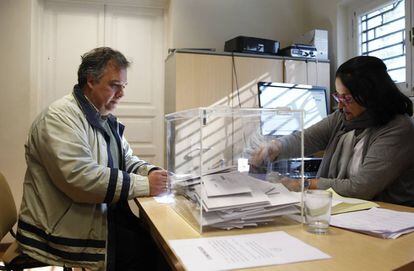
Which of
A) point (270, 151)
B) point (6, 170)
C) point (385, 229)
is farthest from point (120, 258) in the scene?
point (6, 170)

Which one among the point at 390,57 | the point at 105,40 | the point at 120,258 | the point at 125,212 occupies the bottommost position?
the point at 120,258

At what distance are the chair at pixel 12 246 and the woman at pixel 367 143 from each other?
898 mm

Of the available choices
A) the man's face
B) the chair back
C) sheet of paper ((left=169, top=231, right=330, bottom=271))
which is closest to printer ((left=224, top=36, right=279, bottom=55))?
the man's face

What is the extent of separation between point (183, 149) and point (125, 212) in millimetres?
500

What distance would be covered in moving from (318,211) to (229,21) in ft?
9.31

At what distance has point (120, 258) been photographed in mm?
Answer: 1371

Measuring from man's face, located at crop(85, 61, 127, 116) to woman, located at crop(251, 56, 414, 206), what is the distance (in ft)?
2.40

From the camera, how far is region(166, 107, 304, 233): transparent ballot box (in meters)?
0.90

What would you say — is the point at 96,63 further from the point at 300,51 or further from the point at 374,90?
the point at 300,51

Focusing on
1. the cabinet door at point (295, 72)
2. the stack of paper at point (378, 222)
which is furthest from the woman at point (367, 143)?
the cabinet door at point (295, 72)

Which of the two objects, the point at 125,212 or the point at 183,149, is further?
the point at 125,212

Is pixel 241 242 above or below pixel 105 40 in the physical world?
below

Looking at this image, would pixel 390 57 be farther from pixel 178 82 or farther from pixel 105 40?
pixel 105 40

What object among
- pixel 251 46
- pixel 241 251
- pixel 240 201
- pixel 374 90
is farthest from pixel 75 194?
pixel 251 46
